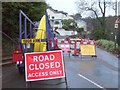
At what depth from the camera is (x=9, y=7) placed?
1688 centimetres

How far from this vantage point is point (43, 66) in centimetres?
934

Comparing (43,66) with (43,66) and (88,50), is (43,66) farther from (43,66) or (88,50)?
(88,50)

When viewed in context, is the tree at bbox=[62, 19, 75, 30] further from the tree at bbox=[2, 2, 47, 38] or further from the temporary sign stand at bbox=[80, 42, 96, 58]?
the tree at bbox=[2, 2, 47, 38]

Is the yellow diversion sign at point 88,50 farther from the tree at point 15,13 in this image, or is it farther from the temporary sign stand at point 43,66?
the temporary sign stand at point 43,66

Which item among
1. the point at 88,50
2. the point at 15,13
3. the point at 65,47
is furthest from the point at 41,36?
the point at 65,47

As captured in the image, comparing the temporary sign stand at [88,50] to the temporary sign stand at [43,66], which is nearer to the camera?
the temporary sign stand at [43,66]

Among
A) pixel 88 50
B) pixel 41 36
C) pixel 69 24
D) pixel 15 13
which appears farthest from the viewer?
pixel 69 24

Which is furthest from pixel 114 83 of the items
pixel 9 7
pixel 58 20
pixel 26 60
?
pixel 58 20

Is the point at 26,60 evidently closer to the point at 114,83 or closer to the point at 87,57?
the point at 114,83

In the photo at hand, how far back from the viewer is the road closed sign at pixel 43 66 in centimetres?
926

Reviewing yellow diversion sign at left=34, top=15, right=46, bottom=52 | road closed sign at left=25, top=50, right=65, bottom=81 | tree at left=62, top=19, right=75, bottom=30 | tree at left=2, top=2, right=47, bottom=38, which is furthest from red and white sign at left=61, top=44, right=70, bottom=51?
tree at left=62, top=19, right=75, bottom=30

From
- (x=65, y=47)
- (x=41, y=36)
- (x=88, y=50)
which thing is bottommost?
(x=88, y=50)

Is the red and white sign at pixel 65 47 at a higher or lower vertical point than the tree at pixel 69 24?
lower

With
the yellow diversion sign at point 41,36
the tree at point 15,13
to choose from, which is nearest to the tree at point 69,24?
the tree at point 15,13
